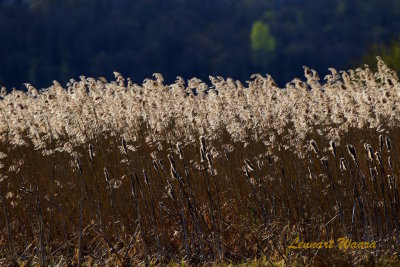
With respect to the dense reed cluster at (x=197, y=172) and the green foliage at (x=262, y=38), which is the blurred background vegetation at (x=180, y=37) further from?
the dense reed cluster at (x=197, y=172)

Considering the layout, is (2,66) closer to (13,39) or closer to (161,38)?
(13,39)

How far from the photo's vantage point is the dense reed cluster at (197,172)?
567 cm

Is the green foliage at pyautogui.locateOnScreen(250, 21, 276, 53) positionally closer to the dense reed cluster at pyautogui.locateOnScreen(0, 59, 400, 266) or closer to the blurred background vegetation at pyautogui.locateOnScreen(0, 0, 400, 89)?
the blurred background vegetation at pyautogui.locateOnScreen(0, 0, 400, 89)

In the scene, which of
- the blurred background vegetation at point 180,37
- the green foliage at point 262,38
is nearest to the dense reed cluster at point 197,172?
the blurred background vegetation at point 180,37

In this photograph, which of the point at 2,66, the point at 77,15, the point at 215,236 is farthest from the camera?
the point at 77,15

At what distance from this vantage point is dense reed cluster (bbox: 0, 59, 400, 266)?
18.6 ft

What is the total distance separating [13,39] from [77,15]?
12244 millimetres

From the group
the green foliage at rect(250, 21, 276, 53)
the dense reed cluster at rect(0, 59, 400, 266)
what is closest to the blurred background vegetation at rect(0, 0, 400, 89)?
the green foliage at rect(250, 21, 276, 53)

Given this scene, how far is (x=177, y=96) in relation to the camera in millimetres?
7730

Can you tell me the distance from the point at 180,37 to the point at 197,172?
77.4 meters

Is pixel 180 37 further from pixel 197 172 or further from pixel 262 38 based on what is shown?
pixel 197 172

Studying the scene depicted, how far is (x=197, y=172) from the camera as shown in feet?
22.9

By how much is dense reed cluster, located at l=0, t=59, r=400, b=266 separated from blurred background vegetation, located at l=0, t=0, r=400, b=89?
2459 inches

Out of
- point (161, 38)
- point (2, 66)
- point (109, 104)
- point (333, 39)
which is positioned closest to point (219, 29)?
point (161, 38)
